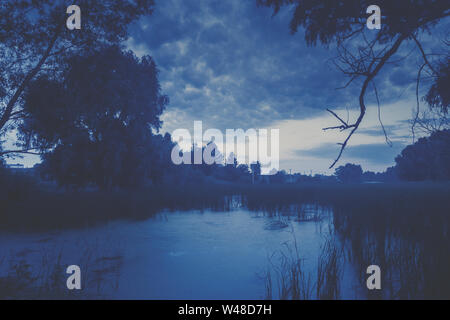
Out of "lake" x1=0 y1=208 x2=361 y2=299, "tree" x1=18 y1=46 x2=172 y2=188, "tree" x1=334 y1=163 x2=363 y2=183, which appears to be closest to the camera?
"lake" x1=0 y1=208 x2=361 y2=299

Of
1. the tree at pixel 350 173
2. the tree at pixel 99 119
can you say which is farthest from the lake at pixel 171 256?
the tree at pixel 350 173

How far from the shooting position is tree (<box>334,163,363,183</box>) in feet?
496

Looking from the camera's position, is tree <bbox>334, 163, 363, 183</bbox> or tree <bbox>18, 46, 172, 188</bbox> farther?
tree <bbox>334, 163, 363, 183</bbox>

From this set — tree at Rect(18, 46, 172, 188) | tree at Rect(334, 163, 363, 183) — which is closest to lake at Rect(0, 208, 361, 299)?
tree at Rect(18, 46, 172, 188)

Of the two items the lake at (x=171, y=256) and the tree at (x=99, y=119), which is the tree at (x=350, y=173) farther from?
the lake at (x=171, y=256)

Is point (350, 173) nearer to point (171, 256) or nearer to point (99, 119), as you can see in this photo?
point (99, 119)

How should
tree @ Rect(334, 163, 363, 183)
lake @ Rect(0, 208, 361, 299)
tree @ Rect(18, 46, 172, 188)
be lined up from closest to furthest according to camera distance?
1. lake @ Rect(0, 208, 361, 299)
2. tree @ Rect(18, 46, 172, 188)
3. tree @ Rect(334, 163, 363, 183)

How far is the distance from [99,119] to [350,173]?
163m

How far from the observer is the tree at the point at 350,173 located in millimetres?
151188

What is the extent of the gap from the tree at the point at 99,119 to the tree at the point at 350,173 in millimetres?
151969

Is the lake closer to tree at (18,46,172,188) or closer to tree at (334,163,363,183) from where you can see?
tree at (18,46,172,188)

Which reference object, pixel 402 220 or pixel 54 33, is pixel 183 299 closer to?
pixel 402 220

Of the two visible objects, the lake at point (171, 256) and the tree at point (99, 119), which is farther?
the tree at point (99, 119)

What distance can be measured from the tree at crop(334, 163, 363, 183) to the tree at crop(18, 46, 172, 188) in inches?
5983
